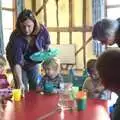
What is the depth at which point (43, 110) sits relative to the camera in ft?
7.64

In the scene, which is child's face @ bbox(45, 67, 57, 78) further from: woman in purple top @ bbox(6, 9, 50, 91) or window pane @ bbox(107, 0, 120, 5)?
window pane @ bbox(107, 0, 120, 5)

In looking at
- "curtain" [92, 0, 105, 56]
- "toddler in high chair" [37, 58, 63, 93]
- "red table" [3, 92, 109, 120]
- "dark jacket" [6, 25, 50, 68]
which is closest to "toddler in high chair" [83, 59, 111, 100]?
"toddler in high chair" [37, 58, 63, 93]

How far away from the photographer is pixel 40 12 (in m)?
8.05

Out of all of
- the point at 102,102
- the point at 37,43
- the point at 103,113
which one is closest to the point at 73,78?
the point at 37,43

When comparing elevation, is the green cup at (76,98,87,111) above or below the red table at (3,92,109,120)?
above

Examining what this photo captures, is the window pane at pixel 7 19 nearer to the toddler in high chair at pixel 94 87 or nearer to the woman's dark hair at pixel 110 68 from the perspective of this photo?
the toddler in high chair at pixel 94 87

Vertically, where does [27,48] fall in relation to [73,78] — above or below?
above

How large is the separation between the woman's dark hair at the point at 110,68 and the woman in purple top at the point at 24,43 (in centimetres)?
185

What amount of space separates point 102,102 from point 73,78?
7.31 ft

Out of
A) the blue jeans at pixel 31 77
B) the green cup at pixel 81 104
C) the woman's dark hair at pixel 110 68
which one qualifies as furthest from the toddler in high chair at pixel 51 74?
the woman's dark hair at pixel 110 68

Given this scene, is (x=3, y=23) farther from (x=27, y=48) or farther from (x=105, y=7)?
(x=27, y=48)

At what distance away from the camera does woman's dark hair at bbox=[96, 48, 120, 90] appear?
48.6 inches

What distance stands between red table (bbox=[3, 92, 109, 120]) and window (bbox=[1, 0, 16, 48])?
14.7 ft

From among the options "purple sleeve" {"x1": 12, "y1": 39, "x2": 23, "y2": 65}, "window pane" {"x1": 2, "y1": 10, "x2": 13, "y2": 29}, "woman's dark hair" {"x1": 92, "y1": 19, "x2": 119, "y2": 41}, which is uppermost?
"window pane" {"x1": 2, "y1": 10, "x2": 13, "y2": 29}
